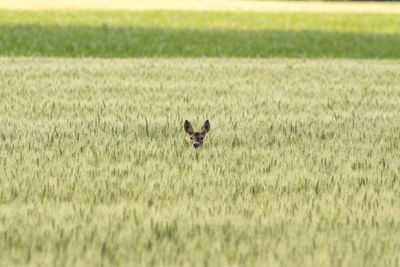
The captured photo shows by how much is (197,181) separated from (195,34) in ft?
86.7

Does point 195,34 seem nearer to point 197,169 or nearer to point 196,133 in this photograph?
point 196,133

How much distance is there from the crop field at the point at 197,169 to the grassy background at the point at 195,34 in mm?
9831

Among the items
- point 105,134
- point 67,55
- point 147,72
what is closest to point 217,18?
point 67,55

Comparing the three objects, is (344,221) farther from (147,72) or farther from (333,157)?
(147,72)

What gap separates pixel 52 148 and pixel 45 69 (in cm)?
1014

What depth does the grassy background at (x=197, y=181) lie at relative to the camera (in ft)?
14.5

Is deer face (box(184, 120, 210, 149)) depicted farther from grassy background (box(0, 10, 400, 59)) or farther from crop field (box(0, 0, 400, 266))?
grassy background (box(0, 10, 400, 59))

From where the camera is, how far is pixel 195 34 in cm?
3209

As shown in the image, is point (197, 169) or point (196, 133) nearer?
point (197, 169)

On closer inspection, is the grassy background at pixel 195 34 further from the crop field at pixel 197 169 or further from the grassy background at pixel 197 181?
the grassy background at pixel 197 181

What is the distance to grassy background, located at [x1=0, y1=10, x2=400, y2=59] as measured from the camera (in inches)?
1067

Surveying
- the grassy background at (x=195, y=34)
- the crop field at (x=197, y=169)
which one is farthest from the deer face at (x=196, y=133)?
the grassy background at (x=195, y=34)

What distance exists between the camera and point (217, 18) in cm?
3966

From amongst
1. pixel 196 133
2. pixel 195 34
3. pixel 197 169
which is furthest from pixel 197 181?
pixel 195 34
